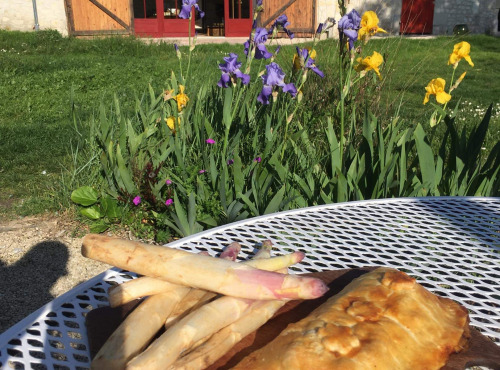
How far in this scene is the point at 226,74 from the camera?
2.59 meters

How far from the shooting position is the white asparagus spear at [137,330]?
843 mm

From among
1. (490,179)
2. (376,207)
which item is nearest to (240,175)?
(376,207)

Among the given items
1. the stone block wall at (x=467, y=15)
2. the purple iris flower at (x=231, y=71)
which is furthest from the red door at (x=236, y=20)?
the purple iris flower at (x=231, y=71)

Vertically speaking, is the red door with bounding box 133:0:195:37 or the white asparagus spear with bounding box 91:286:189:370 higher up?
the red door with bounding box 133:0:195:37

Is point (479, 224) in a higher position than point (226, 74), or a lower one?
lower

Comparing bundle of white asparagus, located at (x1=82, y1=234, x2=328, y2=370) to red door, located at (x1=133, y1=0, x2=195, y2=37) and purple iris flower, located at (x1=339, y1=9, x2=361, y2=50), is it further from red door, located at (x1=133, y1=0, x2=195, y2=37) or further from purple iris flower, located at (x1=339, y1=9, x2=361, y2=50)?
red door, located at (x1=133, y1=0, x2=195, y2=37)

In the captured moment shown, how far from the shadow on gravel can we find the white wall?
42.5 ft

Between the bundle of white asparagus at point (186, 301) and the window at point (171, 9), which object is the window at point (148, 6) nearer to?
the window at point (171, 9)

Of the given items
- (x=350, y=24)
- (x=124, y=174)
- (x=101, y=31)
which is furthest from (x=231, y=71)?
(x=101, y=31)

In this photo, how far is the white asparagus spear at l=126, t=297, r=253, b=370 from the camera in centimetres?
83

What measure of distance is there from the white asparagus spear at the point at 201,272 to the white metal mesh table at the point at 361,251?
195 mm

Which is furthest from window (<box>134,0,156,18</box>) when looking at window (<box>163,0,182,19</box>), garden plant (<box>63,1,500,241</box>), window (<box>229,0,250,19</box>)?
garden plant (<box>63,1,500,241</box>)

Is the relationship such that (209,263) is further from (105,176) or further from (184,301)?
(105,176)

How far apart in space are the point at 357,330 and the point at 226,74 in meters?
1.89
